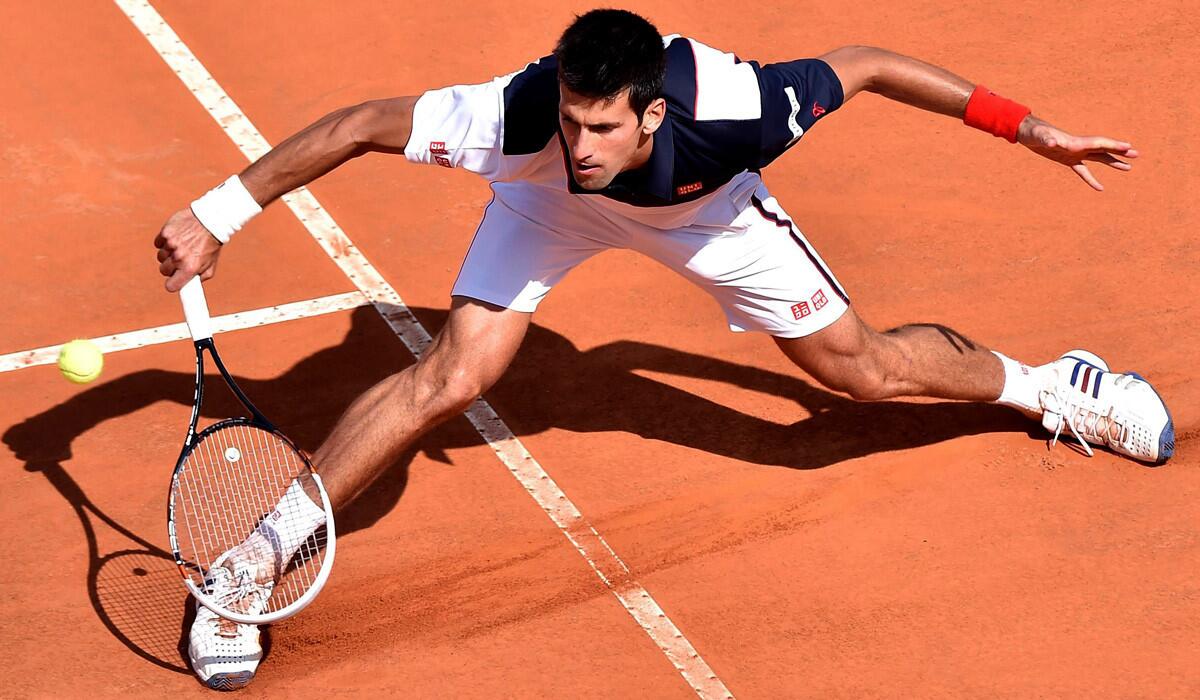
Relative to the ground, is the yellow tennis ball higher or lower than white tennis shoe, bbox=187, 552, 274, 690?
higher

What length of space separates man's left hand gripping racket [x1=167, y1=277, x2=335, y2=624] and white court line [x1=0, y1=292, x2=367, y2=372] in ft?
2.74

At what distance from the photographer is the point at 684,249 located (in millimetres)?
5242

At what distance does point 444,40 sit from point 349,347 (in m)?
2.60

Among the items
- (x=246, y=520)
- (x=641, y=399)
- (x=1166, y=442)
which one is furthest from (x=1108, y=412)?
(x=246, y=520)

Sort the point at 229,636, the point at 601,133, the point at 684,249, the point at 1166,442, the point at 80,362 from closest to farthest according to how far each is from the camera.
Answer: the point at 601,133, the point at 80,362, the point at 229,636, the point at 684,249, the point at 1166,442

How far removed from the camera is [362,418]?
17.1 ft

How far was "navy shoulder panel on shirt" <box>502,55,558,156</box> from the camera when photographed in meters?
4.75

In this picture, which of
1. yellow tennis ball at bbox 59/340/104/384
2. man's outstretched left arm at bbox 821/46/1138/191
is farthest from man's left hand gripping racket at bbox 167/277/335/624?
man's outstretched left arm at bbox 821/46/1138/191

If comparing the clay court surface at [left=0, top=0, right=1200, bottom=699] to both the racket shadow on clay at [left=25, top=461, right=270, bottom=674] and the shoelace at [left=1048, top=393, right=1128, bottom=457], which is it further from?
the shoelace at [left=1048, top=393, right=1128, bottom=457]

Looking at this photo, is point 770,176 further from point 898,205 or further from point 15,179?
point 15,179

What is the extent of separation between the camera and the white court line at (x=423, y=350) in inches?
204

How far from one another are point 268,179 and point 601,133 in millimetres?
1100

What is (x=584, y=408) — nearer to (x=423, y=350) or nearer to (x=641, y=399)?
(x=641, y=399)

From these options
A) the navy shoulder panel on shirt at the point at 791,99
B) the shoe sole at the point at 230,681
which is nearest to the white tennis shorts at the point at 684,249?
the navy shoulder panel on shirt at the point at 791,99
